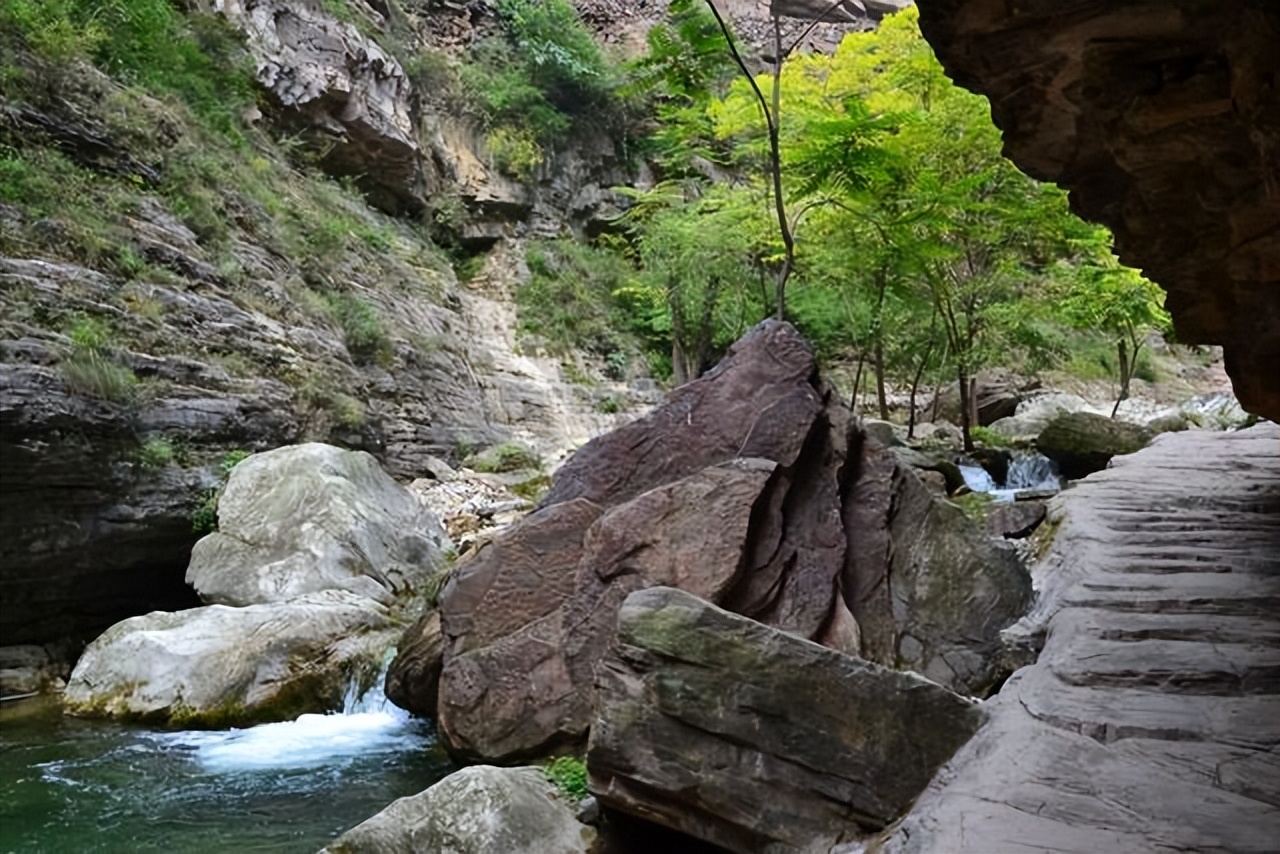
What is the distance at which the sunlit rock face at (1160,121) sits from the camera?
2.40m

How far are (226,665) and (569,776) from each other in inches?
144

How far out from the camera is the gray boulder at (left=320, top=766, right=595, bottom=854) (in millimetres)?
3883

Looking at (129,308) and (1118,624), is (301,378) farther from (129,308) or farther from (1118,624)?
(1118,624)

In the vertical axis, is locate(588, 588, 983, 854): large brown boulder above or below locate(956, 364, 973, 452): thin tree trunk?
below

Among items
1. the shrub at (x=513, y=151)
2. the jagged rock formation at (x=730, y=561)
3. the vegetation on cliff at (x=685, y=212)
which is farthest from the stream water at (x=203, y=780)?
the shrub at (x=513, y=151)

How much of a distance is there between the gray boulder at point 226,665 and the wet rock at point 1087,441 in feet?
30.8

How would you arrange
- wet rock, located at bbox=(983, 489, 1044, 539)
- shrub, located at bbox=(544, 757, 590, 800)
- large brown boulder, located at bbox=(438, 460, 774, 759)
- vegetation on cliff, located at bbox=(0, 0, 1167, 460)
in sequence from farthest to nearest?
vegetation on cliff, located at bbox=(0, 0, 1167, 460) < wet rock, located at bbox=(983, 489, 1044, 539) < large brown boulder, located at bbox=(438, 460, 774, 759) < shrub, located at bbox=(544, 757, 590, 800)

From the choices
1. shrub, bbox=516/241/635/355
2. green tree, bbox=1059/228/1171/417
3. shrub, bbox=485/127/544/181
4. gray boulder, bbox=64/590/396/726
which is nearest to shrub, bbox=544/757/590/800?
gray boulder, bbox=64/590/396/726

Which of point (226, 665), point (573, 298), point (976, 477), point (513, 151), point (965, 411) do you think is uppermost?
point (513, 151)

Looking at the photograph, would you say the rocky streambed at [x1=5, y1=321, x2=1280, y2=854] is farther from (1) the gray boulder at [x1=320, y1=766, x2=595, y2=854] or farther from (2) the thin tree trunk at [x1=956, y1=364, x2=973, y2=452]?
(2) the thin tree trunk at [x1=956, y1=364, x2=973, y2=452]

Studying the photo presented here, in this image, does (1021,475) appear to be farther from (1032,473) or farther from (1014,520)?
(1014,520)

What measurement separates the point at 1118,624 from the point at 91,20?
1343 cm

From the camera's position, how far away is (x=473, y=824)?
13.0 feet

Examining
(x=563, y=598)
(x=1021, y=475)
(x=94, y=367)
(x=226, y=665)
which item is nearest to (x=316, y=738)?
(x=226, y=665)
